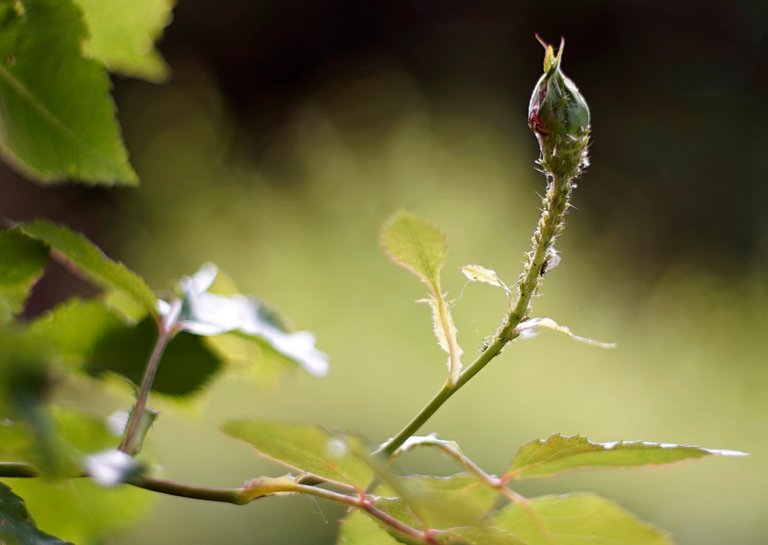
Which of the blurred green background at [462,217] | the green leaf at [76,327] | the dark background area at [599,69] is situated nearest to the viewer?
the green leaf at [76,327]

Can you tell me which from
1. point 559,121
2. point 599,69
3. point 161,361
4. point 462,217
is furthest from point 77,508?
point 599,69

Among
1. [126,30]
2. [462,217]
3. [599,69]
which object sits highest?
[599,69]

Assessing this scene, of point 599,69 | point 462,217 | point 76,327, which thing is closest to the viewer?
point 76,327

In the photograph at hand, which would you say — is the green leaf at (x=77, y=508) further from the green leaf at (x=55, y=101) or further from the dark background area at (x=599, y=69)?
the dark background area at (x=599, y=69)

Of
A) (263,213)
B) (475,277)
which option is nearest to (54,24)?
(475,277)

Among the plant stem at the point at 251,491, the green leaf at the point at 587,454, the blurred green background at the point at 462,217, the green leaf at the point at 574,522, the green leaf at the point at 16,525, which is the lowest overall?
the green leaf at the point at 16,525

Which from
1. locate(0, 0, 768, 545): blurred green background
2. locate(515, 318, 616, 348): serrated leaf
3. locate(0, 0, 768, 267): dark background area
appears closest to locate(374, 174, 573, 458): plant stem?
locate(515, 318, 616, 348): serrated leaf

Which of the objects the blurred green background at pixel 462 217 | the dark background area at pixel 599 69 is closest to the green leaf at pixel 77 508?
the blurred green background at pixel 462 217

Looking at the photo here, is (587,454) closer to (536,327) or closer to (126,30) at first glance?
(536,327)
